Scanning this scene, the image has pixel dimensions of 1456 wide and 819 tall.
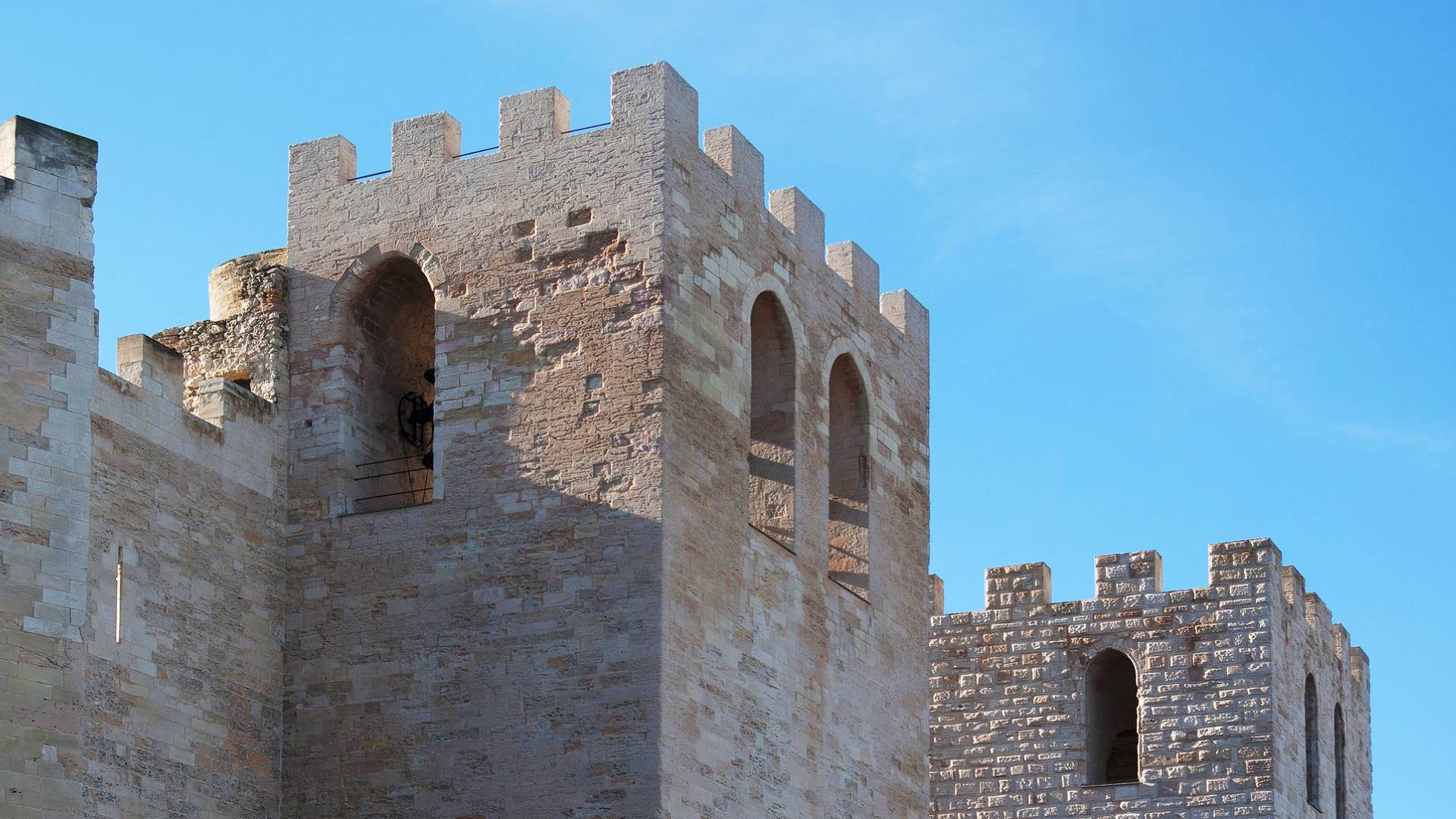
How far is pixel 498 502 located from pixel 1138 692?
1009 centimetres

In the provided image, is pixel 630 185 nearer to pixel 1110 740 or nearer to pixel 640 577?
pixel 640 577

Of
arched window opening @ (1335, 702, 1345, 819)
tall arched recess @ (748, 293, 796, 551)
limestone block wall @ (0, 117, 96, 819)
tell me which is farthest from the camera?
arched window opening @ (1335, 702, 1345, 819)

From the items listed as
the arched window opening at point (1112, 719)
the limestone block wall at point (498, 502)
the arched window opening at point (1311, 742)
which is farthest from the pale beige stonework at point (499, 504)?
the arched window opening at point (1311, 742)

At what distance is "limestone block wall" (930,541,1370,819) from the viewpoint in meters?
27.2

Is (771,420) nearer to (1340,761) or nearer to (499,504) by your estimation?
(499,504)

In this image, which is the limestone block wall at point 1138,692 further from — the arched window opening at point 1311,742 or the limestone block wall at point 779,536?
the limestone block wall at point 779,536

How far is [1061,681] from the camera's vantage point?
28234mm

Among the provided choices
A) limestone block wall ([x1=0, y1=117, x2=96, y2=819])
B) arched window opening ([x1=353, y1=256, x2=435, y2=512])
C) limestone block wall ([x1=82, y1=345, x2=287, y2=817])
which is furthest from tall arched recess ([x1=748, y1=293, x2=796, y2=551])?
limestone block wall ([x1=0, y1=117, x2=96, y2=819])

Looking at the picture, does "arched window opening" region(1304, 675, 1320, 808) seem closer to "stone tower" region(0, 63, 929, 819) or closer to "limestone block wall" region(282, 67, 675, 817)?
"stone tower" region(0, 63, 929, 819)

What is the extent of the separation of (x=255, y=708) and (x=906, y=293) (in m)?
7.82

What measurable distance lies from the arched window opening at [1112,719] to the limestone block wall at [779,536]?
16.3ft

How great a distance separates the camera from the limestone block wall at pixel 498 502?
1934cm

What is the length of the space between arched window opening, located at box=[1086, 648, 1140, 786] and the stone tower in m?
5.88

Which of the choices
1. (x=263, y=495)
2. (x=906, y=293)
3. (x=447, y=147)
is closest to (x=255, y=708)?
(x=263, y=495)
